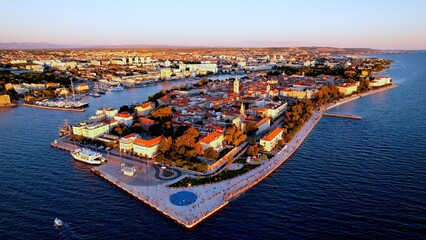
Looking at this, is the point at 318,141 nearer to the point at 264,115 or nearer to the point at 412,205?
the point at 264,115

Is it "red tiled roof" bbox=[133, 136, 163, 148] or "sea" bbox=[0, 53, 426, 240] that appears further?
"red tiled roof" bbox=[133, 136, 163, 148]

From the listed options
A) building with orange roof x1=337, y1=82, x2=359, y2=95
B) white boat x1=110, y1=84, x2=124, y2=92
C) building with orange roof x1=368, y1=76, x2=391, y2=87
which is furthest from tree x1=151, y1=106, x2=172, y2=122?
building with orange roof x1=368, y1=76, x2=391, y2=87

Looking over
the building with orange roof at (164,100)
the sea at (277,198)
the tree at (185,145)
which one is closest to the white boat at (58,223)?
the sea at (277,198)

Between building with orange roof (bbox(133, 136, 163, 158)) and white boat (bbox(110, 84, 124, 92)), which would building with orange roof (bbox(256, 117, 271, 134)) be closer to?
building with orange roof (bbox(133, 136, 163, 158))

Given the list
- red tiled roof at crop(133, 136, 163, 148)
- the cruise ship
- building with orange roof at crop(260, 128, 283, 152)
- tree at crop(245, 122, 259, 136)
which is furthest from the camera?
the cruise ship

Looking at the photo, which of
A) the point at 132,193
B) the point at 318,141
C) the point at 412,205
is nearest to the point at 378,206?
the point at 412,205

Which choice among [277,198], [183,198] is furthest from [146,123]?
[277,198]
